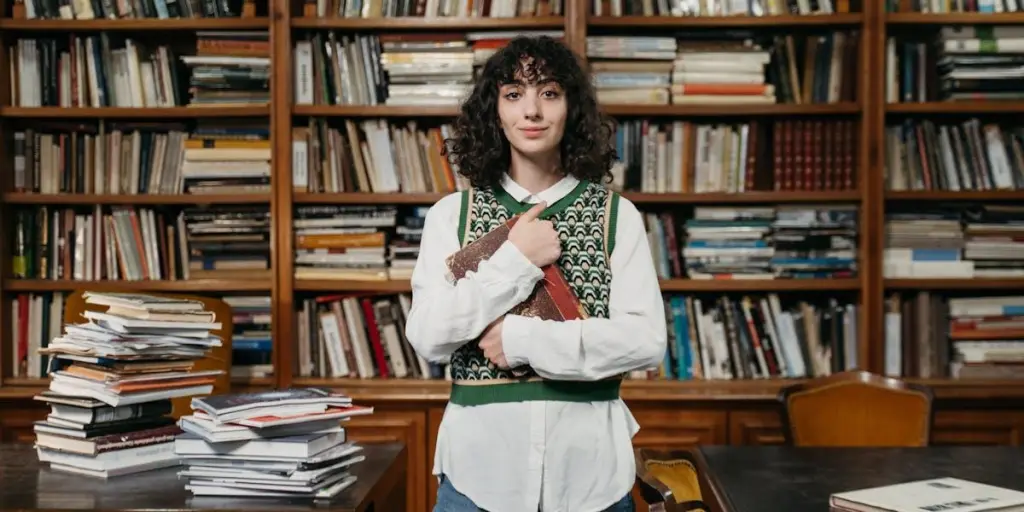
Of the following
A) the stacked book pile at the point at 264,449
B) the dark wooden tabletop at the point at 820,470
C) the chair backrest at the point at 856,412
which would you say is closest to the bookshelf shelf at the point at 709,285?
the chair backrest at the point at 856,412

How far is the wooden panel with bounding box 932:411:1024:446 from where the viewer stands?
329cm

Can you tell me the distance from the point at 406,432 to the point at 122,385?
4.64ft

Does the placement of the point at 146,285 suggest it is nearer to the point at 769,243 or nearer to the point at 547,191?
the point at 769,243

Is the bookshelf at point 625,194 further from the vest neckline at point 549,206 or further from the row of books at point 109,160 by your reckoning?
the vest neckline at point 549,206

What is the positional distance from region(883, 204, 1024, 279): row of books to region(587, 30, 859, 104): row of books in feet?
1.62

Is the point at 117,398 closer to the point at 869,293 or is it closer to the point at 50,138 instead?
the point at 50,138

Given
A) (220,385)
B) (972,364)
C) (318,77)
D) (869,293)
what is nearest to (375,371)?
(220,385)

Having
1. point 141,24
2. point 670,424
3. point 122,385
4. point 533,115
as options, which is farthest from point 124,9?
point 533,115

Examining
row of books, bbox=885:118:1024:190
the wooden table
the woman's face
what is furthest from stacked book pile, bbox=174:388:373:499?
row of books, bbox=885:118:1024:190

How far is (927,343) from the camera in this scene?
3.44 m

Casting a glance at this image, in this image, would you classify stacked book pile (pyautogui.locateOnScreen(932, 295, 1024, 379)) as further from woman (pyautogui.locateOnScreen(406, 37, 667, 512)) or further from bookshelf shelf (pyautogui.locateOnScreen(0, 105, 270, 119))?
bookshelf shelf (pyautogui.locateOnScreen(0, 105, 270, 119))

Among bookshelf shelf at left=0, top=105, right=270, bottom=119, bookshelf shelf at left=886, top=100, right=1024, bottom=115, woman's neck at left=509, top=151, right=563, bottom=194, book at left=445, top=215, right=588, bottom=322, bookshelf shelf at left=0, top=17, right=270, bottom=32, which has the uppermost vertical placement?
A: bookshelf shelf at left=0, top=17, right=270, bottom=32

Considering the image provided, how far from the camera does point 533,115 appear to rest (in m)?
1.59

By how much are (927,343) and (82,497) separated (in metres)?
2.68
